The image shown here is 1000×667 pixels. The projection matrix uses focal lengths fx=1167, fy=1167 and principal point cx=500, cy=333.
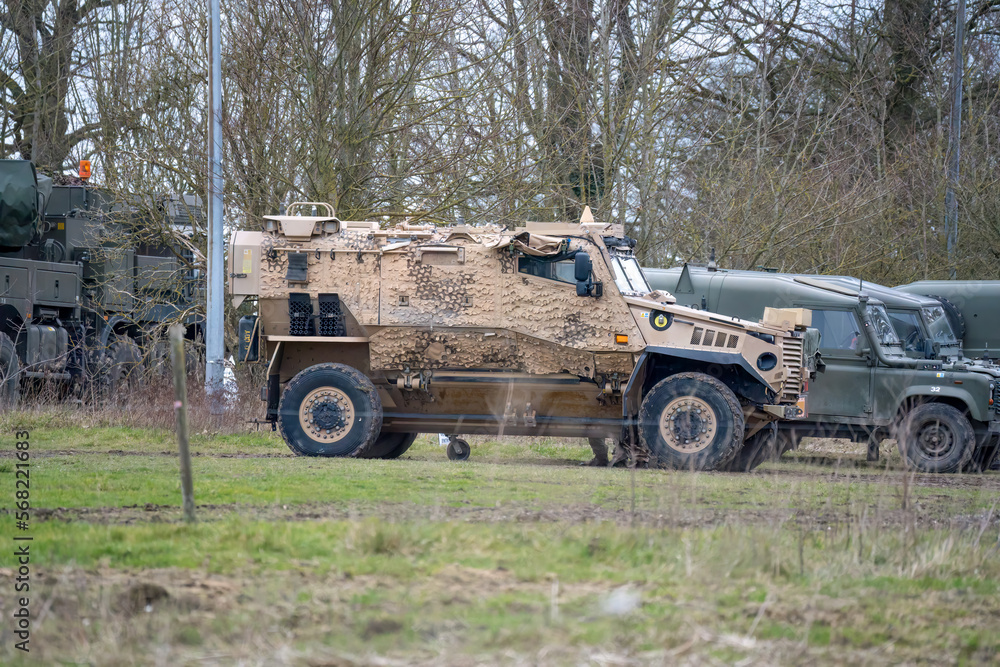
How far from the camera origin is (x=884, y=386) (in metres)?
14.6

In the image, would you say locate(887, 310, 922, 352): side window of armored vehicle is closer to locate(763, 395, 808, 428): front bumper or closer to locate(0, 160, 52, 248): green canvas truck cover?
locate(763, 395, 808, 428): front bumper

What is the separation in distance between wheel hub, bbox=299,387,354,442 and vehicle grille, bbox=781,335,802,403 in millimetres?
4707

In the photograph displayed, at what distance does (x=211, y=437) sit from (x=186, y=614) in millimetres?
10110

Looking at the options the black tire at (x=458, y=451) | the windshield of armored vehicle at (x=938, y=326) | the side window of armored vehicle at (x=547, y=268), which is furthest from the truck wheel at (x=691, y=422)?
the windshield of armored vehicle at (x=938, y=326)

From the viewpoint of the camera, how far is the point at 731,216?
2172 centimetres

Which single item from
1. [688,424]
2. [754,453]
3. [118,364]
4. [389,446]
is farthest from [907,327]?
[118,364]

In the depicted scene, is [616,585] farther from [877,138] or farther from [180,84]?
[877,138]

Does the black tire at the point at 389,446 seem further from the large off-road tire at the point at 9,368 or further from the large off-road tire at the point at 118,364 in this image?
the large off-road tire at the point at 118,364

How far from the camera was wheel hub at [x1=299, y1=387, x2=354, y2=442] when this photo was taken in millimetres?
12805

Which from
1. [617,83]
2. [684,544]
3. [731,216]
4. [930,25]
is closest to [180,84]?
[617,83]

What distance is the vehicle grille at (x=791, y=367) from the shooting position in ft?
41.1

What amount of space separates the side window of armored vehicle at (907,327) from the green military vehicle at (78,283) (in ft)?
35.0

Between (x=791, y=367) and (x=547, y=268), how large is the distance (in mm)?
2848

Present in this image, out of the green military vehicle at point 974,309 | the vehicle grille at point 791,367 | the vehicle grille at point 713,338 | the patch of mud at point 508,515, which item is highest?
the green military vehicle at point 974,309
